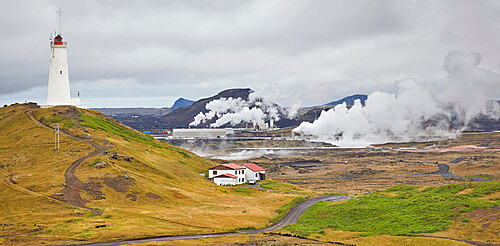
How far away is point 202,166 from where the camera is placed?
106125 mm

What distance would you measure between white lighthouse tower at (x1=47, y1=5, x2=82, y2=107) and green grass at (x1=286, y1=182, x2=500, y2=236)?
214 ft

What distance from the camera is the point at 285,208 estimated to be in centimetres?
6556

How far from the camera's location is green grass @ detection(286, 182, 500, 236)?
146 ft

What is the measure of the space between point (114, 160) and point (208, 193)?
1617cm

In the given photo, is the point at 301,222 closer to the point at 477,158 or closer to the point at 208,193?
the point at 208,193

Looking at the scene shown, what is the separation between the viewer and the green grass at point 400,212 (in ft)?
146

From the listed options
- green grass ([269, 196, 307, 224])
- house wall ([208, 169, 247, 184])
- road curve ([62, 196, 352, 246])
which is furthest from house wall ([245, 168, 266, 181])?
green grass ([269, 196, 307, 224])

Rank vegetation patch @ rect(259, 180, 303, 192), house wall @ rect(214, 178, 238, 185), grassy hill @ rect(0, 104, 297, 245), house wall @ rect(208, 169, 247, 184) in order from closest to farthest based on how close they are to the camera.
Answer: grassy hill @ rect(0, 104, 297, 245), vegetation patch @ rect(259, 180, 303, 192), house wall @ rect(214, 178, 238, 185), house wall @ rect(208, 169, 247, 184)

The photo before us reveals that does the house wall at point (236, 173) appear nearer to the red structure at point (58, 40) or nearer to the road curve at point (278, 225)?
the road curve at point (278, 225)

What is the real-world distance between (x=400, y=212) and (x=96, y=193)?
36.9 meters

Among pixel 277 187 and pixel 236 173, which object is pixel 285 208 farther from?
pixel 236 173

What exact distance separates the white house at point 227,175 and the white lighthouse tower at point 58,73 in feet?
127

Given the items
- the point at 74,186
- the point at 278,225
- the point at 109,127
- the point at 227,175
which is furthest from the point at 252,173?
the point at 74,186

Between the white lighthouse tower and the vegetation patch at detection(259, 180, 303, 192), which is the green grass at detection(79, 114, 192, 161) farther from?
the vegetation patch at detection(259, 180, 303, 192)
